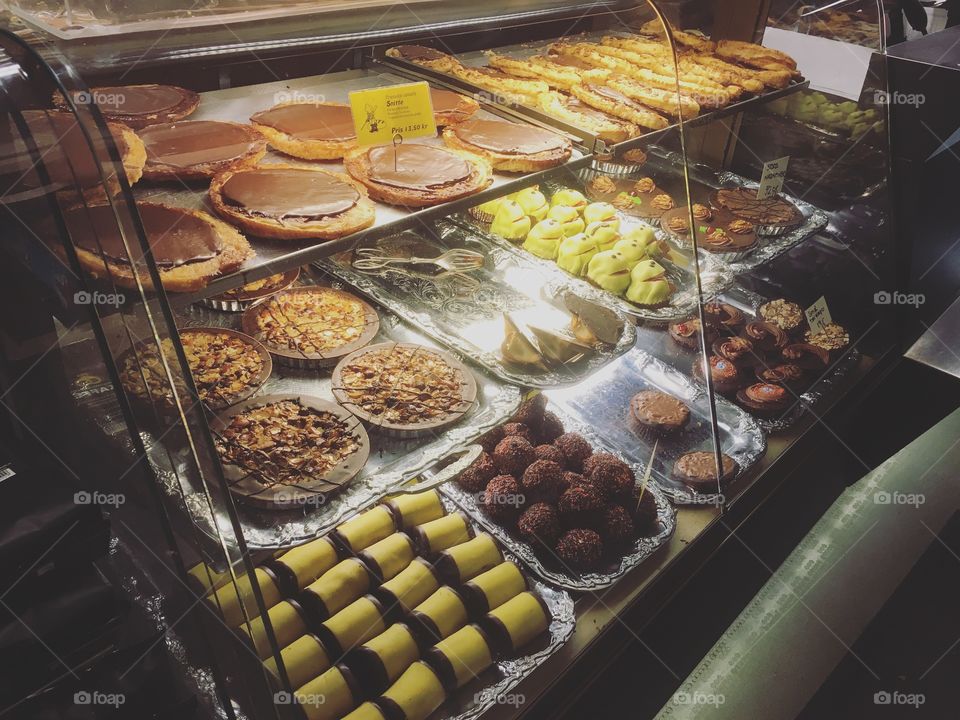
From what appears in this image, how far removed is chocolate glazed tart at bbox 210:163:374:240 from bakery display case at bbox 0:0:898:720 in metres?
0.01

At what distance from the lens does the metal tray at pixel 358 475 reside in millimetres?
1655

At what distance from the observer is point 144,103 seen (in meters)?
2.14

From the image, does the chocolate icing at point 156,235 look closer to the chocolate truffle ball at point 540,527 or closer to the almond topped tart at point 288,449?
the almond topped tart at point 288,449

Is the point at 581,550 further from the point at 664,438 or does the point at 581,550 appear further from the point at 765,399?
the point at 765,399

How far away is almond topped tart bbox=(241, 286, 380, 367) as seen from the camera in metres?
2.27

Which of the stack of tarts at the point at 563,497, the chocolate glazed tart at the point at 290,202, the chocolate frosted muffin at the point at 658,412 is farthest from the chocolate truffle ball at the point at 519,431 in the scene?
the chocolate glazed tart at the point at 290,202

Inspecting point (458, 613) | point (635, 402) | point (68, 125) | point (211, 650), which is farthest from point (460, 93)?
point (211, 650)

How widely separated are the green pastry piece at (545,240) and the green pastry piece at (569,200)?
27 centimetres

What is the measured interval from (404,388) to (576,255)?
1.23 m

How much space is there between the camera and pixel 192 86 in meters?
2.72

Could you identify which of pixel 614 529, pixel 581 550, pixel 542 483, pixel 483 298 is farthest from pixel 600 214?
pixel 581 550

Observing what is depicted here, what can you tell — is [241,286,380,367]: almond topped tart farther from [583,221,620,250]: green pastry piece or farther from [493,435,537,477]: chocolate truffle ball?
[583,221,620,250]: green pastry piece

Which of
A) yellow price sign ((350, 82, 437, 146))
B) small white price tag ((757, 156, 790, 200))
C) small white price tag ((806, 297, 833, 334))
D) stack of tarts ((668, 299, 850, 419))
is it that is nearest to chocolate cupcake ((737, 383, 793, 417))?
stack of tarts ((668, 299, 850, 419))

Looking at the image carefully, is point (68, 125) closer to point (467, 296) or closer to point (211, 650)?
point (211, 650)
